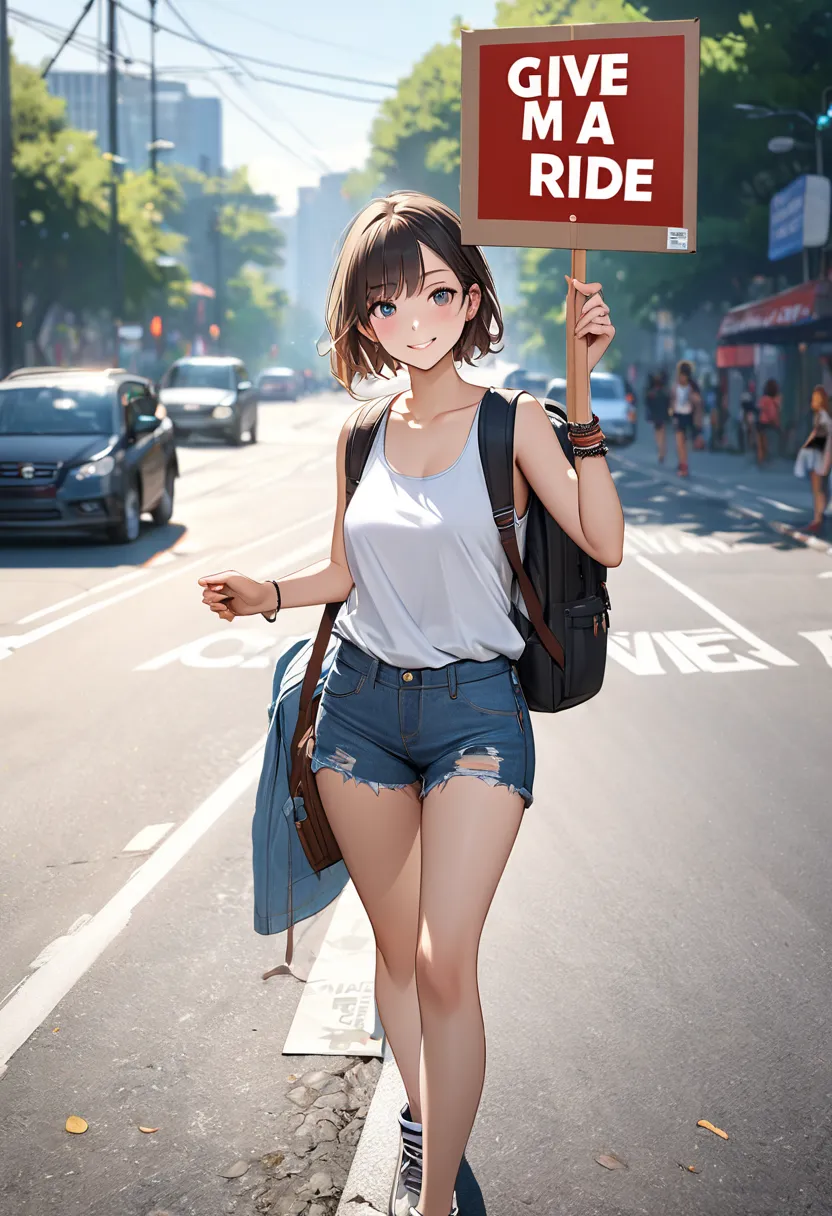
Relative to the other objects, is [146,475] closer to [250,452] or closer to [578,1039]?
[578,1039]

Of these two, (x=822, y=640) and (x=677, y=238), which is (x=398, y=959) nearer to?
(x=677, y=238)

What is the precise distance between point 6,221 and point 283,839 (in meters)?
25.5

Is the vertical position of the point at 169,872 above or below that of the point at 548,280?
below

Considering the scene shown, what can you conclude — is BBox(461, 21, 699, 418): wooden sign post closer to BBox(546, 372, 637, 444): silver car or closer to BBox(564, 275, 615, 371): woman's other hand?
BBox(564, 275, 615, 371): woman's other hand

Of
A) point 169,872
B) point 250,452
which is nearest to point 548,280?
point 250,452

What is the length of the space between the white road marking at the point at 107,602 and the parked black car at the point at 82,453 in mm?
1292

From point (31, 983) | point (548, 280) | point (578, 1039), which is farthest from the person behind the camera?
point (548, 280)

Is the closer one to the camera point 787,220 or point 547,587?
point 547,587

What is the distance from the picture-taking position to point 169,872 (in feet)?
19.0

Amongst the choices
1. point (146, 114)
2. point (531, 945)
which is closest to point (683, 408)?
point (531, 945)

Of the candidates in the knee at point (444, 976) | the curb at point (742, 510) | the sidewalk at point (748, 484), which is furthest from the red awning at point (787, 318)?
the knee at point (444, 976)

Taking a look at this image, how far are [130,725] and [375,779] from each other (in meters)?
5.31

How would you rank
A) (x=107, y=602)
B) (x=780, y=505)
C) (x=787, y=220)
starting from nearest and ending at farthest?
(x=107, y=602) < (x=780, y=505) < (x=787, y=220)

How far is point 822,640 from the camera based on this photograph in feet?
37.0
